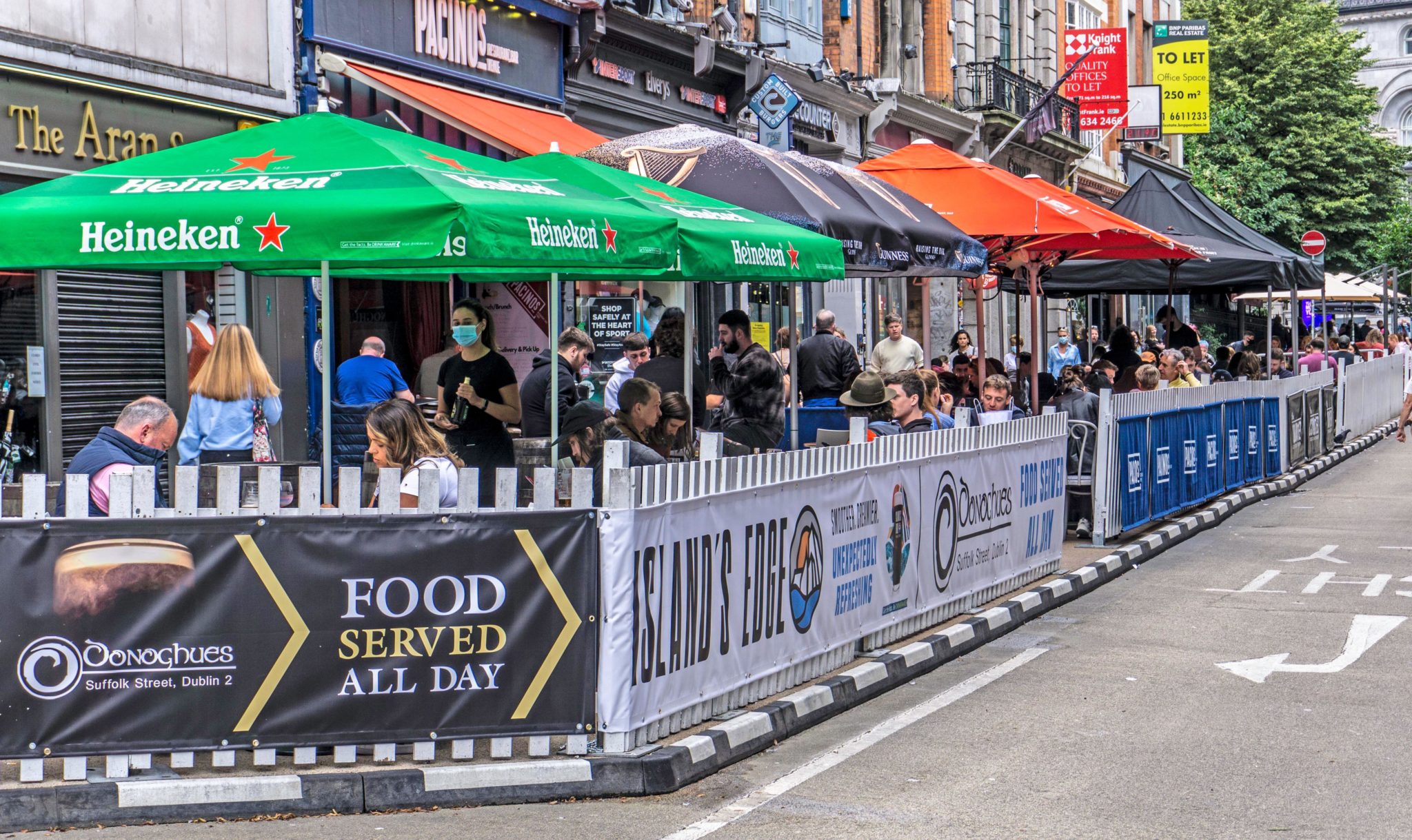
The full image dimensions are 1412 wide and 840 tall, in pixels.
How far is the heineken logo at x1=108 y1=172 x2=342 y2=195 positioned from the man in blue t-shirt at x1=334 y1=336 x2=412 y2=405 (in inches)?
254

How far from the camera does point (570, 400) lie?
11523mm

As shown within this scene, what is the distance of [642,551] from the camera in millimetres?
6824

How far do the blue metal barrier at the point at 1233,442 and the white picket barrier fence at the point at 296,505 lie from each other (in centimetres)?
1304

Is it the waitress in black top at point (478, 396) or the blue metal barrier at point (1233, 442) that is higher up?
the waitress in black top at point (478, 396)

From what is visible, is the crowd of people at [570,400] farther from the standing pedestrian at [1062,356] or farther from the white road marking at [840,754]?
the standing pedestrian at [1062,356]

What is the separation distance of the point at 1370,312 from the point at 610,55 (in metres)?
55.9

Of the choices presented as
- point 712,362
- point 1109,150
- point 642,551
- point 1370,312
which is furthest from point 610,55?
point 1370,312

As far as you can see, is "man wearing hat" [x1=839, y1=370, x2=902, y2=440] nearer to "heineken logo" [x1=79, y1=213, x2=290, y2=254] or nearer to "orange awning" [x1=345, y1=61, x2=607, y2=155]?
"heineken logo" [x1=79, y1=213, x2=290, y2=254]

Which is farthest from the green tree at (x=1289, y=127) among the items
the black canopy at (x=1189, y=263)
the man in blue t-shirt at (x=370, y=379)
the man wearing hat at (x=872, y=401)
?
the man wearing hat at (x=872, y=401)

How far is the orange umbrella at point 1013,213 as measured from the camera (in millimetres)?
15859

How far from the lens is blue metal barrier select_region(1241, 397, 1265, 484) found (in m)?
19.5

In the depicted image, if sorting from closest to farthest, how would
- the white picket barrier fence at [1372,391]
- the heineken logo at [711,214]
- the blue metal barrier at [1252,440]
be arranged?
1. the heineken logo at [711,214]
2. the blue metal barrier at [1252,440]
3. the white picket barrier fence at [1372,391]

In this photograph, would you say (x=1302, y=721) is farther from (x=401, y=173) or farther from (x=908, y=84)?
(x=908, y=84)

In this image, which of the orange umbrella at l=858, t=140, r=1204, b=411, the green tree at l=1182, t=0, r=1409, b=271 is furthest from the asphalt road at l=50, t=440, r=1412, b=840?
the green tree at l=1182, t=0, r=1409, b=271
